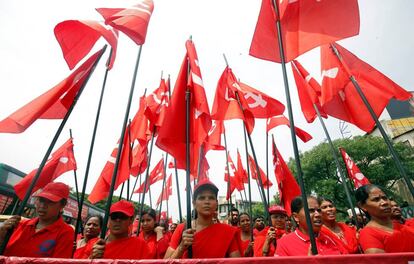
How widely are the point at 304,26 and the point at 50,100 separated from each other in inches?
133

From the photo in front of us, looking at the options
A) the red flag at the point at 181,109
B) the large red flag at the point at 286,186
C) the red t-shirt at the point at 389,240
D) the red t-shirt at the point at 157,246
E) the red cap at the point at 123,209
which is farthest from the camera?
the large red flag at the point at 286,186

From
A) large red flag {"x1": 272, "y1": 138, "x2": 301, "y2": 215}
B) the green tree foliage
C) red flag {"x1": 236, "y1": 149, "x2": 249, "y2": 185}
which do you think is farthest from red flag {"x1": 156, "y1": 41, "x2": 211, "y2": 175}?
the green tree foliage

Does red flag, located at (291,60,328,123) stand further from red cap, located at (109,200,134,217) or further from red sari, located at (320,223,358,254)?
red cap, located at (109,200,134,217)

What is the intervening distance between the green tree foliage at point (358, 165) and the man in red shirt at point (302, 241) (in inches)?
817

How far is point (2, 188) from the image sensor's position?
321 inches

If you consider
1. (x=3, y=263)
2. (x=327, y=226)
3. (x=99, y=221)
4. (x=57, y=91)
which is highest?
(x=57, y=91)

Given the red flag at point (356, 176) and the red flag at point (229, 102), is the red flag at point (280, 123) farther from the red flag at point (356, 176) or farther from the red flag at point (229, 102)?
the red flag at point (356, 176)

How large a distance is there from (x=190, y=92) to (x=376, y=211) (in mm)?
2566

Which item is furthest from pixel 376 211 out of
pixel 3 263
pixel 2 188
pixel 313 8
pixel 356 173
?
pixel 2 188

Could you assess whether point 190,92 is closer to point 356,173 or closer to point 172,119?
point 172,119

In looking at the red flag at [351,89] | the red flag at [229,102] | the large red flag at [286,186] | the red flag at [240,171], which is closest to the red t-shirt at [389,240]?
the red flag at [351,89]

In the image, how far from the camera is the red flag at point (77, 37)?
331cm

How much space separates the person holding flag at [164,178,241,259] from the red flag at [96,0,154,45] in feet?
6.89

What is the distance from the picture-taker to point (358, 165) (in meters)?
22.0
